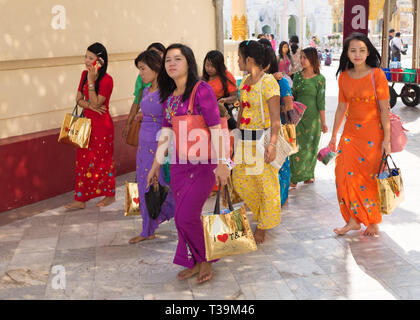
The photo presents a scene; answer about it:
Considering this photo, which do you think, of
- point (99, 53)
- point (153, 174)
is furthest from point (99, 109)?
point (153, 174)

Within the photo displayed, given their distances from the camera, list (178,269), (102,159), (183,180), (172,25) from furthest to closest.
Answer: (172,25) → (102,159) → (178,269) → (183,180)

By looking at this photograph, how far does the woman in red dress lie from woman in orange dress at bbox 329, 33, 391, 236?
8.22 ft

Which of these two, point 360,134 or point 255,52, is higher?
point 255,52

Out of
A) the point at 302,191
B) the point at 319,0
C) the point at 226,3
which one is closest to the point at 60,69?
the point at 302,191

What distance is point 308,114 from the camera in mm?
6535

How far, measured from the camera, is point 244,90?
480 centimetres

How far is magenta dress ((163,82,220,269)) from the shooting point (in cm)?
382

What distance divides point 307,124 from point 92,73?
2.59 meters

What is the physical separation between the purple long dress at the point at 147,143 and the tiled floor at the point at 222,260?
0.19 meters

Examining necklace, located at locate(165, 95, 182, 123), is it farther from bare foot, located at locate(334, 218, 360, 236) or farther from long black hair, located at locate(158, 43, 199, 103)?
bare foot, located at locate(334, 218, 360, 236)

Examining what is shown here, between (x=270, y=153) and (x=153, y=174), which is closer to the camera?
(x=153, y=174)

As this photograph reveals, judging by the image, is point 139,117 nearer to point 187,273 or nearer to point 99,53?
point 99,53
